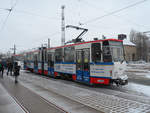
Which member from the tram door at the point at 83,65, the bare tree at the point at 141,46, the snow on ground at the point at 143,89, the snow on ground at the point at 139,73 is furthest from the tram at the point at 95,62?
the bare tree at the point at 141,46

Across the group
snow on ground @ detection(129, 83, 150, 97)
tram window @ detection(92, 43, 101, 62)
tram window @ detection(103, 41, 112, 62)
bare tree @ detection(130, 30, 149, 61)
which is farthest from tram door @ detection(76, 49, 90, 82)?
bare tree @ detection(130, 30, 149, 61)

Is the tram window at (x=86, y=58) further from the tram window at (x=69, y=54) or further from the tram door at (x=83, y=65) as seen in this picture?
the tram window at (x=69, y=54)

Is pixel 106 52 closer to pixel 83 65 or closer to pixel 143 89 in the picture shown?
pixel 83 65

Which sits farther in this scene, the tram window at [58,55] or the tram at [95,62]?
the tram window at [58,55]

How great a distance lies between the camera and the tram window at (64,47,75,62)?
12.7 meters

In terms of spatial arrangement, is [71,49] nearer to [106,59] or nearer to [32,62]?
[106,59]

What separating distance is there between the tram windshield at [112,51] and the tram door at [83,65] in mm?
1421

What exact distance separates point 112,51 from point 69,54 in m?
4.31

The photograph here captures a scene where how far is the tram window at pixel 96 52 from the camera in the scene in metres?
10.1

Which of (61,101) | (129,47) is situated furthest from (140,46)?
(61,101)

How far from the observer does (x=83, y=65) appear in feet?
37.2

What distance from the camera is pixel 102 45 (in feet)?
33.1

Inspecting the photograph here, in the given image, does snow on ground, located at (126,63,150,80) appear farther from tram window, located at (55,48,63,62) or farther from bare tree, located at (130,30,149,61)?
bare tree, located at (130,30,149,61)

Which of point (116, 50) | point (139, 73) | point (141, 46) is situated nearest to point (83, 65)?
point (116, 50)
